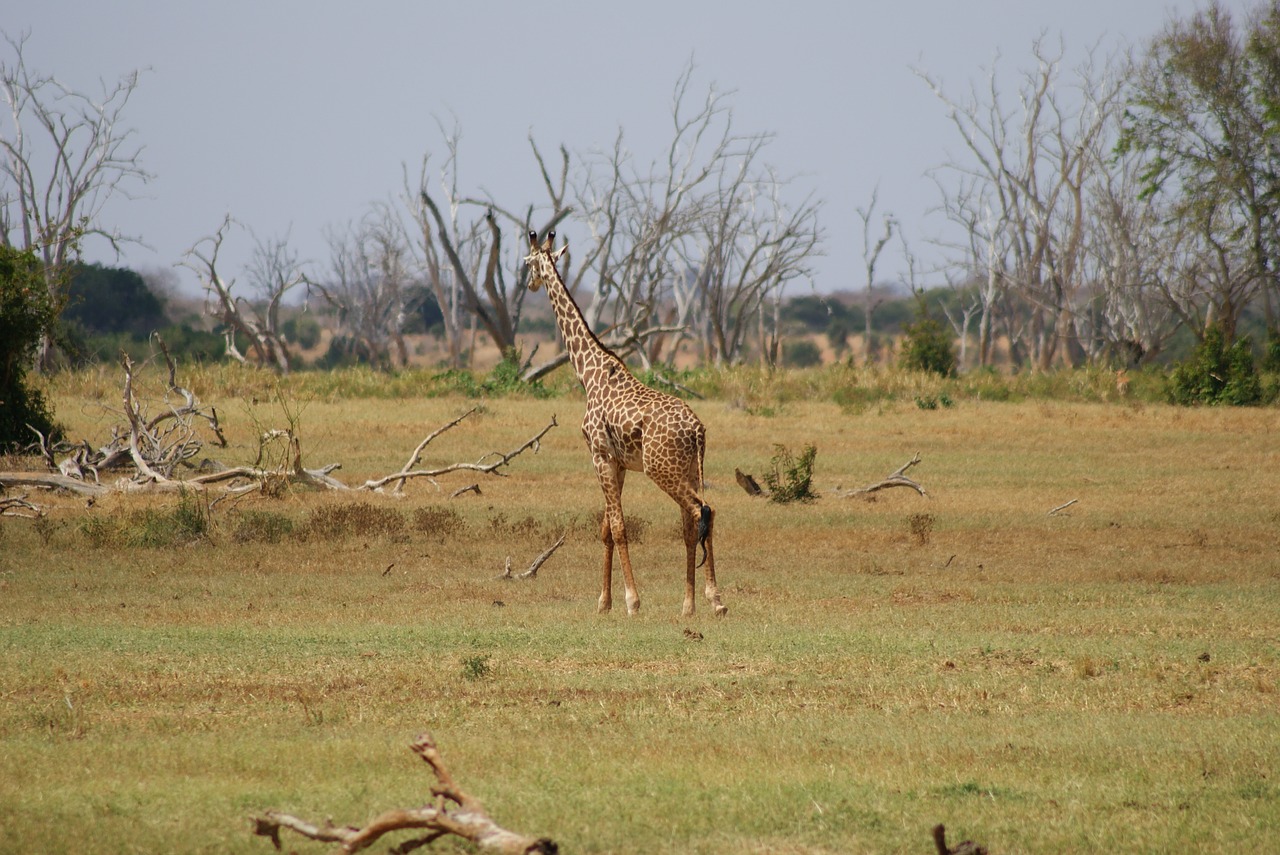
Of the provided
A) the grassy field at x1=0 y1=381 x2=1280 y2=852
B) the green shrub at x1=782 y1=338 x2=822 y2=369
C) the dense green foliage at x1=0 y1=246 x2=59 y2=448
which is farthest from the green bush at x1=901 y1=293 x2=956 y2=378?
the green shrub at x1=782 y1=338 x2=822 y2=369

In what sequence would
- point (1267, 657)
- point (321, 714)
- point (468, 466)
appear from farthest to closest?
1. point (468, 466)
2. point (1267, 657)
3. point (321, 714)

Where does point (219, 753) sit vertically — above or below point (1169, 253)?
below

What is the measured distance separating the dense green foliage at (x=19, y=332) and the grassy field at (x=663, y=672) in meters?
3.44

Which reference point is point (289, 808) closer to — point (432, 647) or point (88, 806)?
point (88, 806)

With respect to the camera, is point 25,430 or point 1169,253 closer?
point 25,430

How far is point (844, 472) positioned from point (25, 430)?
10.9 metres

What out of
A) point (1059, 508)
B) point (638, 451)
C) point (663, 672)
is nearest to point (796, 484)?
point (1059, 508)

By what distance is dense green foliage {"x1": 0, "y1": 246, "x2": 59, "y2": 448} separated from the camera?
17.6 metres

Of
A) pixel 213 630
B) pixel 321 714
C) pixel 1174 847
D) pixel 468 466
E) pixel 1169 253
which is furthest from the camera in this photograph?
pixel 1169 253

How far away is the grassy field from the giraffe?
0.40 metres

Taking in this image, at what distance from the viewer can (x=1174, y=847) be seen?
477cm

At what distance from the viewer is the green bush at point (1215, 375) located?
2800 cm

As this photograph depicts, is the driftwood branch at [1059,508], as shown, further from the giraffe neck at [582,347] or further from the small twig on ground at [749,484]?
the giraffe neck at [582,347]

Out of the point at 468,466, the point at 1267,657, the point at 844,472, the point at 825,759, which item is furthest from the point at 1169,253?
the point at 825,759
